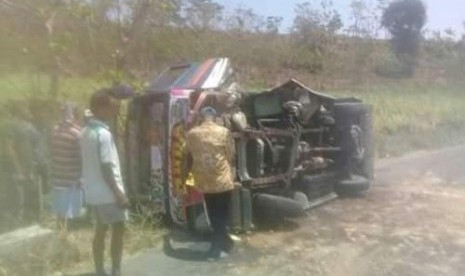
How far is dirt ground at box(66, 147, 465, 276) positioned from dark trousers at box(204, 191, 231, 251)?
0.18 metres

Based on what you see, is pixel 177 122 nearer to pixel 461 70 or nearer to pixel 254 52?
pixel 254 52

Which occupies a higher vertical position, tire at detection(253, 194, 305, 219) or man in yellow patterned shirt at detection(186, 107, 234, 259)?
man in yellow patterned shirt at detection(186, 107, 234, 259)

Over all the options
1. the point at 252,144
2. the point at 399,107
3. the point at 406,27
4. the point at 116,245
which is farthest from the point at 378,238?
the point at 406,27

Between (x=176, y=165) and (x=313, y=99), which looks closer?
(x=176, y=165)

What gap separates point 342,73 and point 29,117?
2791 cm

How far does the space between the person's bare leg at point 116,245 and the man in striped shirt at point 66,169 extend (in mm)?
848

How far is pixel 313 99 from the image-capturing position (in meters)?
10.1

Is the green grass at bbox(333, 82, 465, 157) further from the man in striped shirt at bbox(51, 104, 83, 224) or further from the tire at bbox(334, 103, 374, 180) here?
the man in striped shirt at bbox(51, 104, 83, 224)

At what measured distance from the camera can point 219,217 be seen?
295 inches

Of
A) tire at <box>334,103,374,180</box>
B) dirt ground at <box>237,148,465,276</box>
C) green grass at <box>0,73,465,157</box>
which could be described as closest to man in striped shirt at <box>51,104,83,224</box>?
green grass at <box>0,73,465,157</box>

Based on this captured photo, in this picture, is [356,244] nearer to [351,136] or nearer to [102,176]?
[351,136]

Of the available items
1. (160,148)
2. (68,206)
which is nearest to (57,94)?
(160,148)

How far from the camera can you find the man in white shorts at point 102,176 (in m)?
5.96

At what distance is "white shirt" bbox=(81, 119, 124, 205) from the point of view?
19.6 feet
